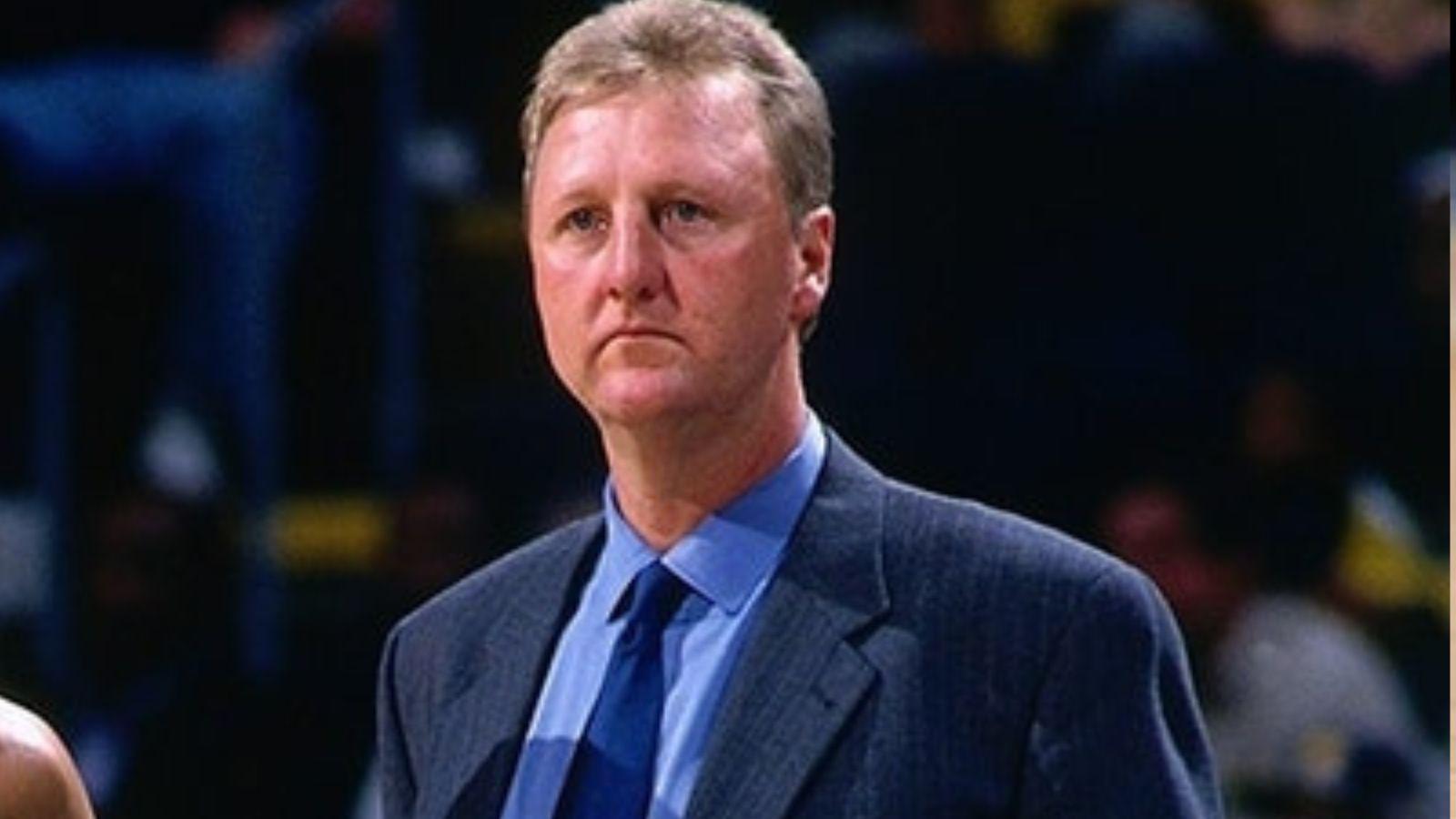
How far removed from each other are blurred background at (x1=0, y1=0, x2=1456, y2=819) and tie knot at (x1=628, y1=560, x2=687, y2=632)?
2473mm

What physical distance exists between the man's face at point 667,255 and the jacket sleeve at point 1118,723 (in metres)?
0.17

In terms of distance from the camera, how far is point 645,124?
1647 millimetres

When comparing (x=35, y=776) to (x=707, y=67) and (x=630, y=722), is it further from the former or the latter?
(x=707, y=67)

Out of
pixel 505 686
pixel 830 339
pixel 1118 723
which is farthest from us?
pixel 830 339

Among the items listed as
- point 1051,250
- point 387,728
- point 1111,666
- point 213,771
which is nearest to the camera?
point 1111,666

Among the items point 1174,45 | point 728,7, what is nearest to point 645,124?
point 728,7

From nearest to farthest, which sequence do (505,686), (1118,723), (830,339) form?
(1118,723) < (505,686) < (830,339)

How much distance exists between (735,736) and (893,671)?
0.24ft

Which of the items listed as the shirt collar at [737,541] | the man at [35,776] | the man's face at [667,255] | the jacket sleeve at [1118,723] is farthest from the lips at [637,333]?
the man at [35,776]

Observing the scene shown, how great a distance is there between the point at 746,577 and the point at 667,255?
0.51 feet

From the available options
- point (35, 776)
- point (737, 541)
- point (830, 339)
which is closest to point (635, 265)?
point (737, 541)

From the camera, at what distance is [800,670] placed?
5.42 ft

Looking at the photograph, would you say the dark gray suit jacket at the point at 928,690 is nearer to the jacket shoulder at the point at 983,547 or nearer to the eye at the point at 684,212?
the jacket shoulder at the point at 983,547

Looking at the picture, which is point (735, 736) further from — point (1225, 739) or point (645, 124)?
point (1225, 739)
